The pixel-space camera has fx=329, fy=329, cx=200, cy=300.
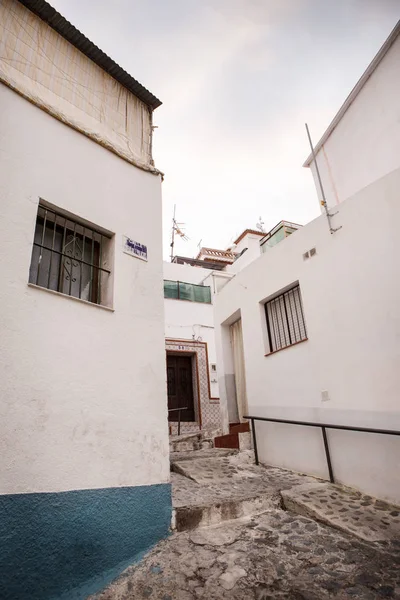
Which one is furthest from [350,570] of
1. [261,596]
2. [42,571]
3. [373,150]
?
[373,150]

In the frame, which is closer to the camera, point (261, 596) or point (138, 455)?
point (261, 596)

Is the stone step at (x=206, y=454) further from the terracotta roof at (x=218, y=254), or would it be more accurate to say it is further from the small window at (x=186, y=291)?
the terracotta roof at (x=218, y=254)

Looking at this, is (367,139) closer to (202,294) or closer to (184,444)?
(184,444)

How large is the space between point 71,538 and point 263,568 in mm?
1648

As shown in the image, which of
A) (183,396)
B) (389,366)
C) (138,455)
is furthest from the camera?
(183,396)

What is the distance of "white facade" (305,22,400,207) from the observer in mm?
5383

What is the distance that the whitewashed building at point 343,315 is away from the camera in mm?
4293

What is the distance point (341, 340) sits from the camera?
193 inches

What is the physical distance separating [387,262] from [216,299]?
16.4 ft

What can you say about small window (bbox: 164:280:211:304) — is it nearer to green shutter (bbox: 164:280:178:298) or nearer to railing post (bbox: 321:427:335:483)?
green shutter (bbox: 164:280:178:298)

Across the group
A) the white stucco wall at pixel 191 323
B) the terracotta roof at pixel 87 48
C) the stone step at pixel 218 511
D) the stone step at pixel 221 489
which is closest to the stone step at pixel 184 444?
the stone step at pixel 221 489

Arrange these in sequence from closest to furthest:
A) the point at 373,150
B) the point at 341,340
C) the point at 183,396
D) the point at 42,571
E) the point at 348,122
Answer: the point at 42,571
the point at 341,340
the point at 373,150
the point at 348,122
the point at 183,396

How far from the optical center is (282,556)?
3.02 metres

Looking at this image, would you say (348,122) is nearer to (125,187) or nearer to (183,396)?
(125,187)
